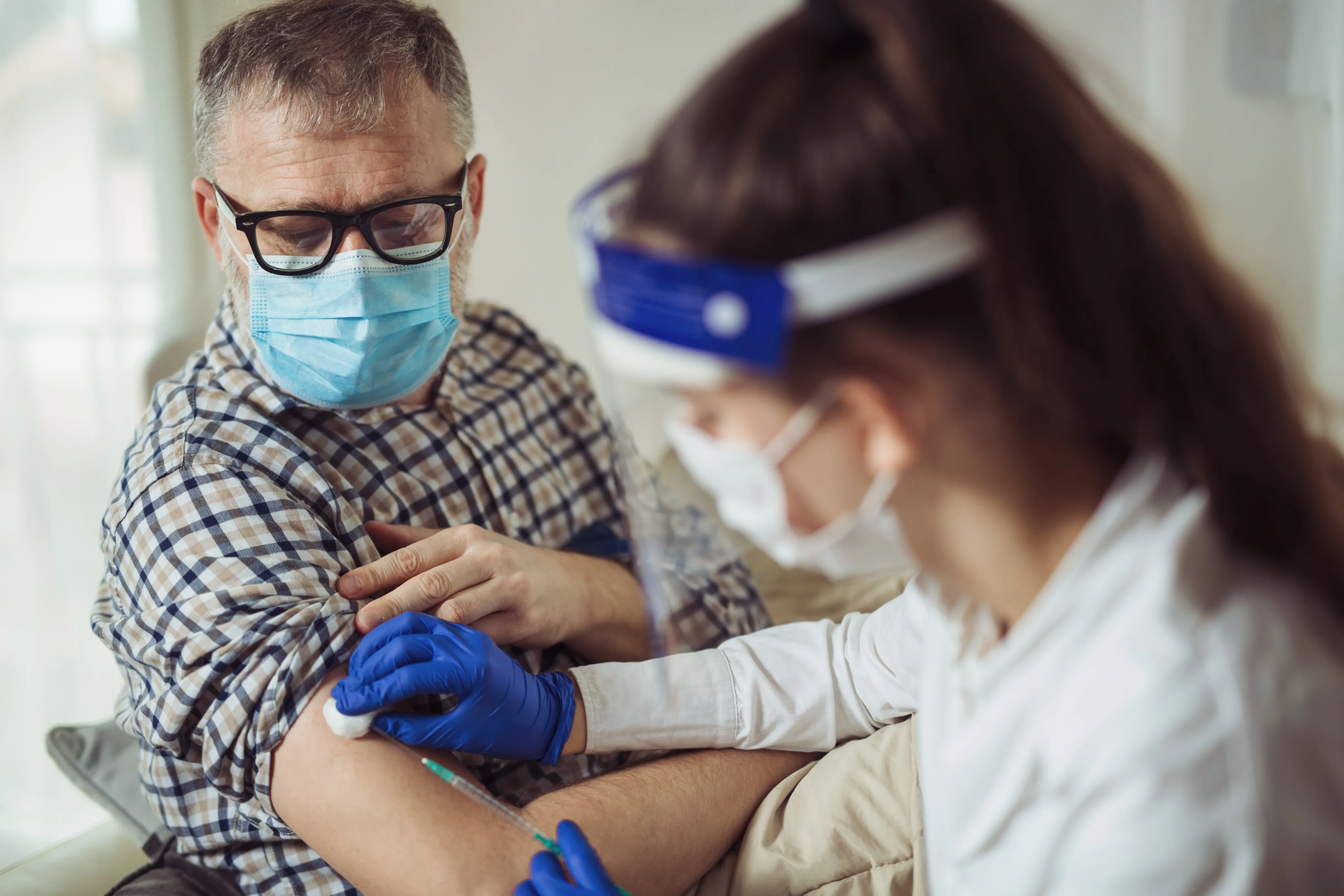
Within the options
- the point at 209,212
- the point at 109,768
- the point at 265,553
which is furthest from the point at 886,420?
the point at 109,768

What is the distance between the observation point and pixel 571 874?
1103mm

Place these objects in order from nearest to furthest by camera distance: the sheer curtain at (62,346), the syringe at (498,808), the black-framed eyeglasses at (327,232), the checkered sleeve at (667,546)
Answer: the checkered sleeve at (667,546), the syringe at (498,808), the black-framed eyeglasses at (327,232), the sheer curtain at (62,346)

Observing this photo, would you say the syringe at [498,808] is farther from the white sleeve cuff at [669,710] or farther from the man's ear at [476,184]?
the man's ear at [476,184]

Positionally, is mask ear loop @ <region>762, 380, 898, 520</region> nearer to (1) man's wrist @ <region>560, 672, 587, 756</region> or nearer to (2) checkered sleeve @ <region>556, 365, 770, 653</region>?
(2) checkered sleeve @ <region>556, 365, 770, 653</region>

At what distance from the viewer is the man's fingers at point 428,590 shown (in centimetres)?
124

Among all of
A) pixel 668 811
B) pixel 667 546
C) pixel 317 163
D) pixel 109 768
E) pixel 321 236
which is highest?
pixel 317 163

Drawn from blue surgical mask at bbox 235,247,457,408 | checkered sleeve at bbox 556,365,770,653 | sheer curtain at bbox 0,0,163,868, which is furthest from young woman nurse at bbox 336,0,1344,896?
sheer curtain at bbox 0,0,163,868

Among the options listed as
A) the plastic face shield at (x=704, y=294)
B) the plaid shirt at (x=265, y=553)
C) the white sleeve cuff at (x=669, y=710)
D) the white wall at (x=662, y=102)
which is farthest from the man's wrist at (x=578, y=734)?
the white wall at (x=662, y=102)

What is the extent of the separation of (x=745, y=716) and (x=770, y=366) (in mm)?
763

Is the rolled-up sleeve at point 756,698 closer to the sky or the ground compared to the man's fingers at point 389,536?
closer to the ground

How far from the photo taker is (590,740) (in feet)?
4.34

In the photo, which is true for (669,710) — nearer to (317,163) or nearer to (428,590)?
(428,590)

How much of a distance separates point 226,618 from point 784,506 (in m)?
0.76

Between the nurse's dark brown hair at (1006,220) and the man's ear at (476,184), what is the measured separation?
0.92 meters
